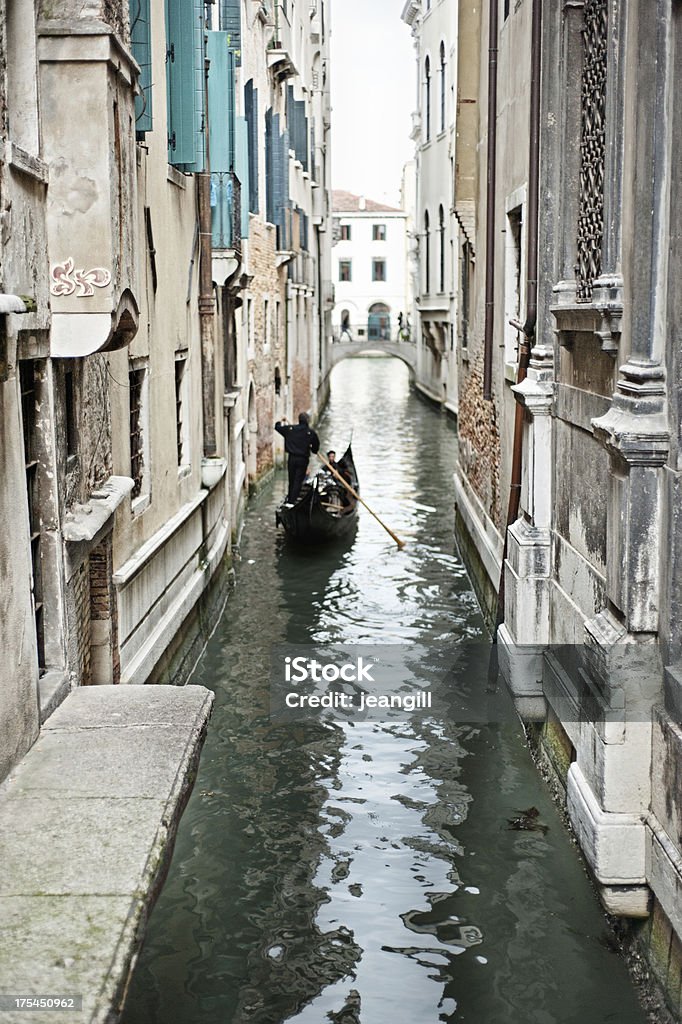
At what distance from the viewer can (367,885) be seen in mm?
5891

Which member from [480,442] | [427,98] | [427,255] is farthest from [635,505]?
[427,255]

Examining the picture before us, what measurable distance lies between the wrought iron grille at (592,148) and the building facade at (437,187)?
58.4ft

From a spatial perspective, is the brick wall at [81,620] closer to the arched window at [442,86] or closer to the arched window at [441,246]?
the arched window at [442,86]

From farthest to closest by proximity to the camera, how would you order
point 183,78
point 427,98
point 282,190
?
point 427,98 → point 282,190 → point 183,78

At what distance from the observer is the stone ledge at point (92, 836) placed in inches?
133

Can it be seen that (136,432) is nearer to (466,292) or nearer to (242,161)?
(242,161)

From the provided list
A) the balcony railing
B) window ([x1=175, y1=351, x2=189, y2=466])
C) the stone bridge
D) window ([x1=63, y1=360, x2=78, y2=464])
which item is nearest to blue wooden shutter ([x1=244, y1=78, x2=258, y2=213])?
the balcony railing

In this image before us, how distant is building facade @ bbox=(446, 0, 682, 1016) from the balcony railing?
112 inches

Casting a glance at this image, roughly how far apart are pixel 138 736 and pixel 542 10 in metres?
4.53

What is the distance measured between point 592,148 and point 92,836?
3895mm

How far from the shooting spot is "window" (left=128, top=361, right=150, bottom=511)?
791 cm

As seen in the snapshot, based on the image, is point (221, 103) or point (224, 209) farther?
point (224, 209)

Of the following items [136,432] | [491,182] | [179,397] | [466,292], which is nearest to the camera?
[136,432]

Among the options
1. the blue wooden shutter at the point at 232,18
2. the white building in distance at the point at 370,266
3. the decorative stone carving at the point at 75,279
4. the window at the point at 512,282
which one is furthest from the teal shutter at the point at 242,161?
the white building in distance at the point at 370,266
